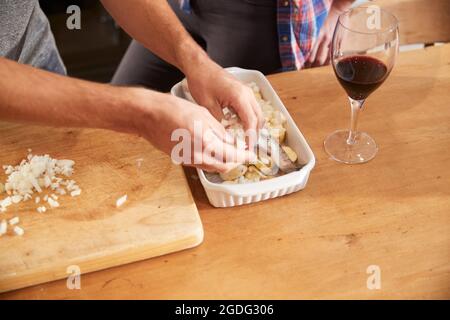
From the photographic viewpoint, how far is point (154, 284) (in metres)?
0.88

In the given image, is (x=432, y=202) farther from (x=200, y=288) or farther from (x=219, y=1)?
(x=219, y=1)

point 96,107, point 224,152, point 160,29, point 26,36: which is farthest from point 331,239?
point 26,36

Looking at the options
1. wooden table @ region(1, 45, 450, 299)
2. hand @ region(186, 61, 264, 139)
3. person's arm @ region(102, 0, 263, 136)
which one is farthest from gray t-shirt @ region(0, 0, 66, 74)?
wooden table @ region(1, 45, 450, 299)

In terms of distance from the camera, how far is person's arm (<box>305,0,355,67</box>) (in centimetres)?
163

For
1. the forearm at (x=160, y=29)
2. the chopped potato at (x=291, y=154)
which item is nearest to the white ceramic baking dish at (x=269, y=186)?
the chopped potato at (x=291, y=154)

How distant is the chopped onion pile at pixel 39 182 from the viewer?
975 mm

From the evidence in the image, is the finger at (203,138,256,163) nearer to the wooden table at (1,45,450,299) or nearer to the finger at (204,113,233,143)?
the finger at (204,113,233,143)

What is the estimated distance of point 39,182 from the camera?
1002 mm

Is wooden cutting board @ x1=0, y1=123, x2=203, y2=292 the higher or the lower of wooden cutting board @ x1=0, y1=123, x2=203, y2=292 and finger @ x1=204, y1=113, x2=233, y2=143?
the lower

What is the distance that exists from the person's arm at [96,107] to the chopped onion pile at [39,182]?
138 mm

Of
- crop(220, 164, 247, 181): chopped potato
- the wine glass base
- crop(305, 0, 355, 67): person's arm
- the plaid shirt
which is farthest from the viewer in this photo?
crop(305, 0, 355, 67): person's arm

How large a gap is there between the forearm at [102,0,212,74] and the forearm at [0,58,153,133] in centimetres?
27

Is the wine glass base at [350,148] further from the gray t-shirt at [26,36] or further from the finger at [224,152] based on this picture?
the gray t-shirt at [26,36]

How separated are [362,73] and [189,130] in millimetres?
365
